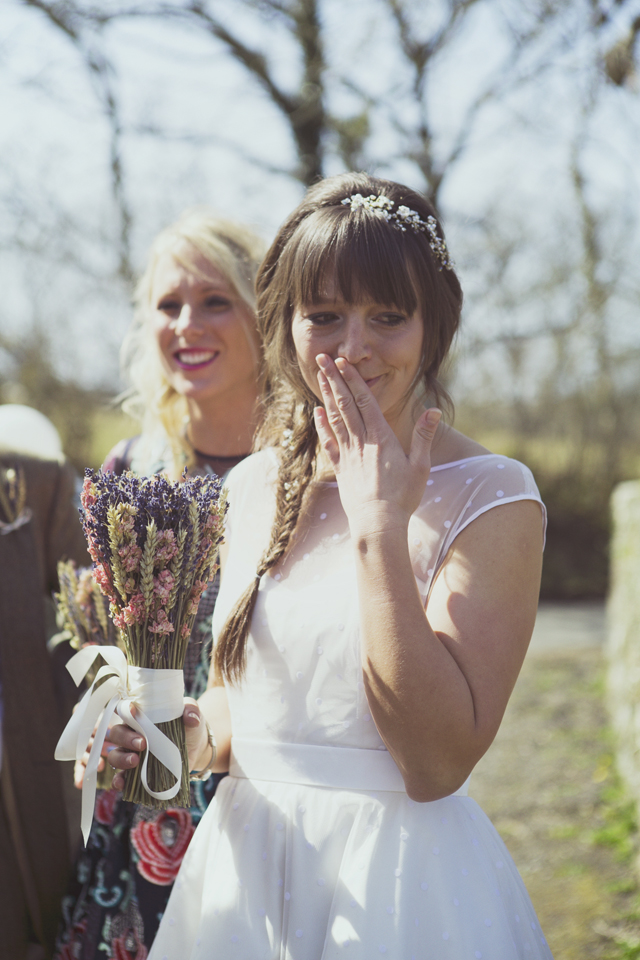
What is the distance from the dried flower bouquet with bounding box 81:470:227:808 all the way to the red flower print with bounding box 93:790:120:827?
784mm

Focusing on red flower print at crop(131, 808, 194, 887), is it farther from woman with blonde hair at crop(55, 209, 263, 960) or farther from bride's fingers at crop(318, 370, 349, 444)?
bride's fingers at crop(318, 370, 349, 444)

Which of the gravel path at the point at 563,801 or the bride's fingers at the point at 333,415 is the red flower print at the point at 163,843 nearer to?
the bride's fingers at the point at 333,415

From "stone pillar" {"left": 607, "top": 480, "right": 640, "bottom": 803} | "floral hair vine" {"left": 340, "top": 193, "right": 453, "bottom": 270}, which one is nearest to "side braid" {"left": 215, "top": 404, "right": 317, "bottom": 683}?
"floral hair vine" {"left": 340, "top": 193, "right": 453, "bottom": 270}

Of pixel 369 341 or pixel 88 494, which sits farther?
pixel 369 341

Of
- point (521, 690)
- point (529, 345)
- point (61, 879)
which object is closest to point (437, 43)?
point (529, 345)

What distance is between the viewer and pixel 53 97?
8.00 m

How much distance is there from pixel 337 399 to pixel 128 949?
1.63 meters

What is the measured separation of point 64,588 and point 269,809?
0.77 meters

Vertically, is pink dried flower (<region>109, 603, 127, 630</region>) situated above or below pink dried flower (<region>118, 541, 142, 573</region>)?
below

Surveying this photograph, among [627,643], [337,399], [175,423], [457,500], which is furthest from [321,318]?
[627,643]

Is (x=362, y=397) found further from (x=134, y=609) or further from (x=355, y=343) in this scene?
(x=134, y=609)

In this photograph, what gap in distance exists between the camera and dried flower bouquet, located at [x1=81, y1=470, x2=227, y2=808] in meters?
1.44

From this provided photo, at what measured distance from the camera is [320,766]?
5.32 feet

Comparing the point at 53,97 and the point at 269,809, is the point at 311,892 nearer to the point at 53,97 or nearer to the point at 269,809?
the point at 269,809
